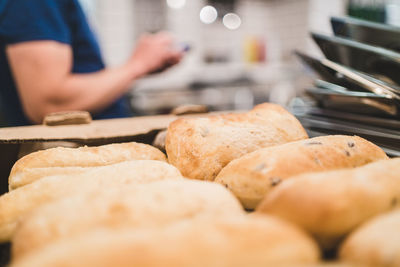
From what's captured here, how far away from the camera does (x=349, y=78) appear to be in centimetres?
86

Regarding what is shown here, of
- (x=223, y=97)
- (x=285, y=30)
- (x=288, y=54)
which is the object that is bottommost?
(x=223, y=97)

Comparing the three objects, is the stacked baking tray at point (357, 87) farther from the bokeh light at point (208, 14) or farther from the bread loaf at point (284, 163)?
the bokeh light at point (208, 14)

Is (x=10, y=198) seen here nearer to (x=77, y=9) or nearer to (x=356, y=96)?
(x=356, y=96)

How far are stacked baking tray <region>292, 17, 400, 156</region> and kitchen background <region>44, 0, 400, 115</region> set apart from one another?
2639 millimetres

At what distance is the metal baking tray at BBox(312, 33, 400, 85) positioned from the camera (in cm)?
95

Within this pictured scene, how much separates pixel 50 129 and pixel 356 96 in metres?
0.76

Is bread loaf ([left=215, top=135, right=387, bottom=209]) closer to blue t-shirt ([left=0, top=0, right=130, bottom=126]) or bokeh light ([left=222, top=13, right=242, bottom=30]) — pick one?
blue t-shirt ([left=0, top=0, right=130, bottom=126])

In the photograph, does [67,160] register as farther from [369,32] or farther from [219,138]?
[369,32]

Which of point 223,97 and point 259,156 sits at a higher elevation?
point 259,156

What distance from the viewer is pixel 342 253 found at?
365mm

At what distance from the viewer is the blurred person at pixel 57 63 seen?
113 cm

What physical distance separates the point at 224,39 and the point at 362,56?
13.3ft

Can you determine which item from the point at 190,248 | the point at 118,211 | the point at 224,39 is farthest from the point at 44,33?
the point at 224,39

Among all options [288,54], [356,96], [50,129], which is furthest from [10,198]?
[288,54]
